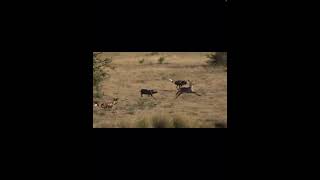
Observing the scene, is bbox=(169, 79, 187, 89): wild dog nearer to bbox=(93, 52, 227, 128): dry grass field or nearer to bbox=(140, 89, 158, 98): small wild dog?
bbox=(93, 52, 227, 128): dry grass field

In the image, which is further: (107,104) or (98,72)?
(98,72)

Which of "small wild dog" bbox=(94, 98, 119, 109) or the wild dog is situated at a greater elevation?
the wild dog

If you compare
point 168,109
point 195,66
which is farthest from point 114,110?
point 195,66

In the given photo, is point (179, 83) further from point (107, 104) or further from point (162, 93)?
point (107, 104)

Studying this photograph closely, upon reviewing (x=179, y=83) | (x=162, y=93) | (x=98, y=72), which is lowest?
(x=162, y=93)

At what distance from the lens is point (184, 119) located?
8320mm

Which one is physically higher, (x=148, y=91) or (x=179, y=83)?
(x=179, y=83)

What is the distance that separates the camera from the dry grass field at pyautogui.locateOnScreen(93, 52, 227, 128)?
27.2ft

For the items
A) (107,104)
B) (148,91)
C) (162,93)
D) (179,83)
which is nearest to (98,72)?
(107,104)

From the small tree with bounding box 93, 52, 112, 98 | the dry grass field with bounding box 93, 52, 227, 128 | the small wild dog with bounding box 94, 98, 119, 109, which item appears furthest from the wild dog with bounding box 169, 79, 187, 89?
the small tree with bounding box 93, 52, 112, 98

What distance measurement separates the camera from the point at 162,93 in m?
8.53

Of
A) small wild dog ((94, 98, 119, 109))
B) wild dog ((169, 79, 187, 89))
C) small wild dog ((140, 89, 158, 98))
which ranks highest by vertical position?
wild dog ((169, 79, 187, 89))

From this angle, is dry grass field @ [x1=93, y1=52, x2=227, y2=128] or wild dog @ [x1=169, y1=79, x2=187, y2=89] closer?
dry grass field @ [x1=93, y1=52, x2=227, y2=128]

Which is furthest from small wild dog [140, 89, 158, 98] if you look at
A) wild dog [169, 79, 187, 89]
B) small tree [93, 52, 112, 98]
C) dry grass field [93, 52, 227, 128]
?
small tree [93, 52, 112, 98]
